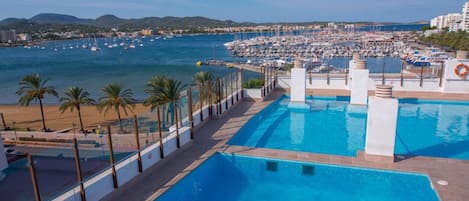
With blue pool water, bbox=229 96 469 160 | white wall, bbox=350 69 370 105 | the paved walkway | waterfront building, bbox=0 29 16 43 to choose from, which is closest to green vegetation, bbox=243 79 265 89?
blue pool water, bbox=229 96 469 160

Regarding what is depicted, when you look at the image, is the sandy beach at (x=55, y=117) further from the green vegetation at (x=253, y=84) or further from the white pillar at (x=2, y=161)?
the white pillar at (x=2, y=161)

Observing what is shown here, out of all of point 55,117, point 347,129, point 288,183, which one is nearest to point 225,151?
point 288,183

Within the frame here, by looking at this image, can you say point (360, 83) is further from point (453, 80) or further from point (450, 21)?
point (450, 21)

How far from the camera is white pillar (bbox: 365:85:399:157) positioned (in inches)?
321

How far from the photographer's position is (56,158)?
9664 mm

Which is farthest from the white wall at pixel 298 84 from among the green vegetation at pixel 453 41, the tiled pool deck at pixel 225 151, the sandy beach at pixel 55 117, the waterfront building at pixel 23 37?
the waterfront building at pixel 23 37

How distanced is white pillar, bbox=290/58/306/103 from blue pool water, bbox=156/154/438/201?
22.4 feet

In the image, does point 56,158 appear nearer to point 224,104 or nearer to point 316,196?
point 224,104

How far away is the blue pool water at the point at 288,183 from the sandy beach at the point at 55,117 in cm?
1538

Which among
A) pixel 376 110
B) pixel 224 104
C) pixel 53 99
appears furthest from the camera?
pixel 53 99

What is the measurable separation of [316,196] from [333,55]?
5000cm

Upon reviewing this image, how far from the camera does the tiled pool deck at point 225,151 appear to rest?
6.81 metres

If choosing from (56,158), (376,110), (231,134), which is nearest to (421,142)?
(376,110)

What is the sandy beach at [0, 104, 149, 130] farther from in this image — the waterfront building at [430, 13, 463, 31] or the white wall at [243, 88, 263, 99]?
the waterfront building at [430, 13, 463, 31]
